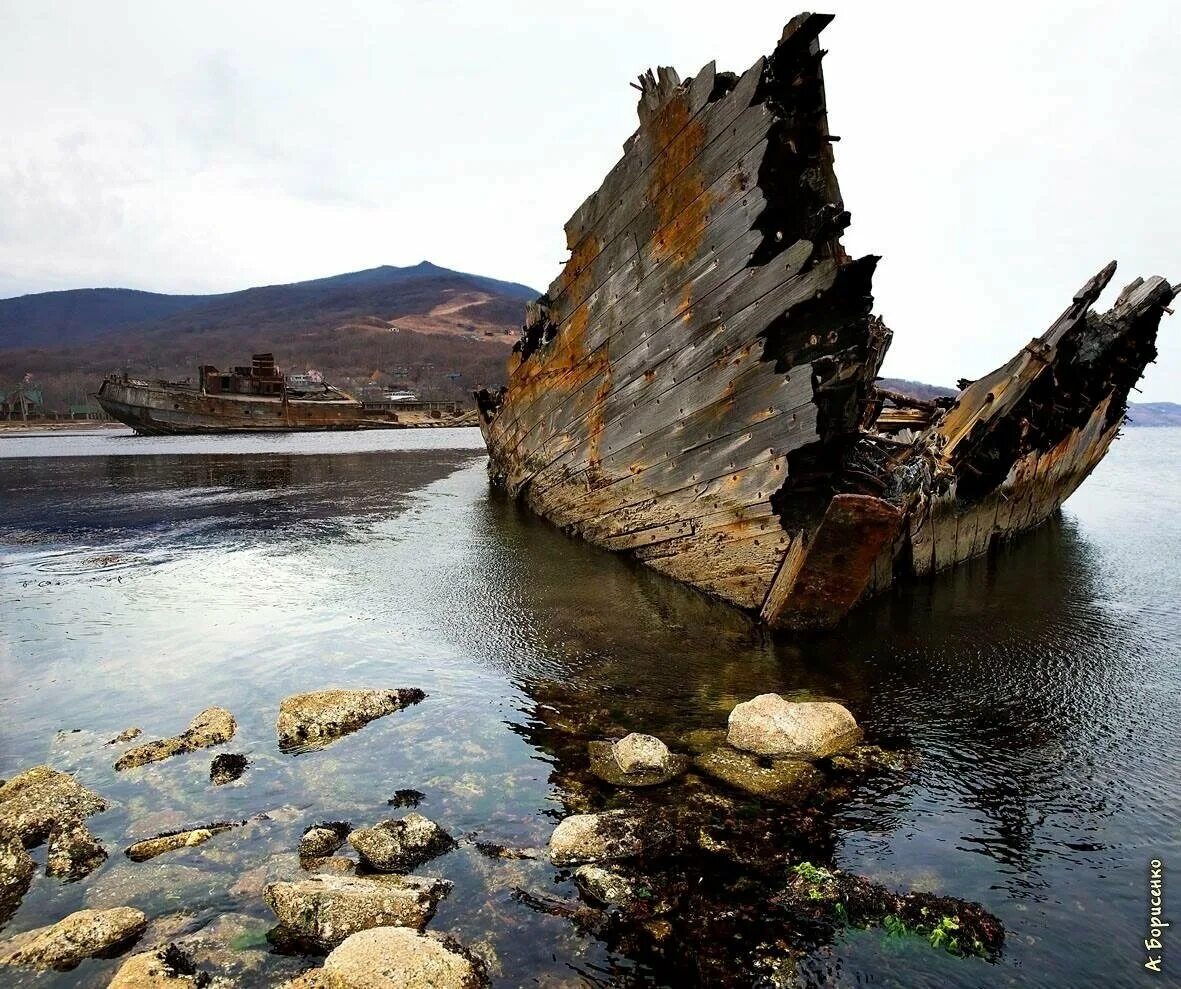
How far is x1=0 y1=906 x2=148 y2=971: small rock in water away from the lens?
251 cm

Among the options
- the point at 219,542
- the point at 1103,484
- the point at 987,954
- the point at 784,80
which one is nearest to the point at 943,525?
the point at 784,80

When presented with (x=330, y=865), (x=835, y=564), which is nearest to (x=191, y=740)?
(x=330, y=865)

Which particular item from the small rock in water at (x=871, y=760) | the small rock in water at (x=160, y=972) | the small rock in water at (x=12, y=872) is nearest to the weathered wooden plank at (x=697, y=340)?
the small rock in water at (x=871, y=760)

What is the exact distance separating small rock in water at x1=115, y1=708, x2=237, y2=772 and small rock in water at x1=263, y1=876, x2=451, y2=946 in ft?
5.76

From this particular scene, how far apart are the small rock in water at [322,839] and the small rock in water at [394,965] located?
0.83 metres

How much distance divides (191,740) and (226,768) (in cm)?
49

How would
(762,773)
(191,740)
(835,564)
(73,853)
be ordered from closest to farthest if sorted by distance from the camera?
(73,853) < (762,773) < (191,740) < (835,564)

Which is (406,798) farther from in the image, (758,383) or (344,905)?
(758,383)

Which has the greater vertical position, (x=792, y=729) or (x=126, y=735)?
(x=792, y=729)

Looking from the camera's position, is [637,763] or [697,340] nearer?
[637,763]

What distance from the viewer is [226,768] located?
402cm

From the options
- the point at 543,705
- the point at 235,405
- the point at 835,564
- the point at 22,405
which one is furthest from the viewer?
the point at 22,405

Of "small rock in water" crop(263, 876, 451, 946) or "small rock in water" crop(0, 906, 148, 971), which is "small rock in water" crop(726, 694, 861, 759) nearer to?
"small rock in water" crop(263, 876, 451, 946)

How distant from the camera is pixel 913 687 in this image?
17.5 ft
